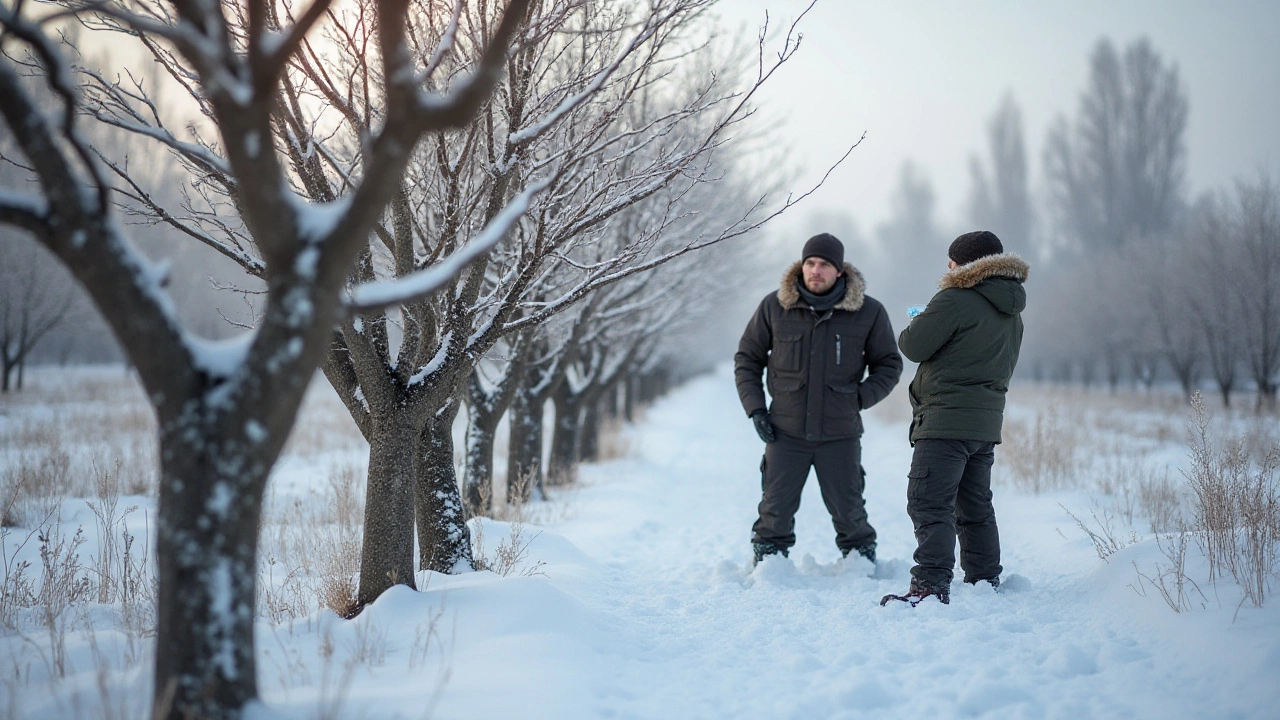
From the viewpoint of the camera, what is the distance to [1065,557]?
445cm

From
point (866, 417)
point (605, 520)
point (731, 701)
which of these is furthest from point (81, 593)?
point (866, 417)

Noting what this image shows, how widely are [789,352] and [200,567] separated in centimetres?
328

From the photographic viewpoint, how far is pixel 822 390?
430 cm

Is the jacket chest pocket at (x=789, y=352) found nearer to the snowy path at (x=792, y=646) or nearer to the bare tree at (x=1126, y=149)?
the snowy path at (x=792, y=646)

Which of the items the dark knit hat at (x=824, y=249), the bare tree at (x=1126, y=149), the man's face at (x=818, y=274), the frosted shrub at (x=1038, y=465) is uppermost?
the bare tree at (x=1126, y=149)

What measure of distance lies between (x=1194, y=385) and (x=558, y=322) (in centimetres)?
2273

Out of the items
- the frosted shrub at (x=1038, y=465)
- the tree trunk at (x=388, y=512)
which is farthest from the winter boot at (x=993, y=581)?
the frosted shrub at (x=1038, y=465)

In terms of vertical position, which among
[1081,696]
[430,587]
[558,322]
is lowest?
[1081,696]

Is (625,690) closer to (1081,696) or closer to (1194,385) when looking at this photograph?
(1081,696)

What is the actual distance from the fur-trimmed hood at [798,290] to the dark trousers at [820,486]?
31.7 inches

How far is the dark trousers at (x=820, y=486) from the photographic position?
14.2 feet

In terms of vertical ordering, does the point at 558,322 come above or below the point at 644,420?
above

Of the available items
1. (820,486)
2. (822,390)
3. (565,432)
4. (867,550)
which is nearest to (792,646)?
(820,486)

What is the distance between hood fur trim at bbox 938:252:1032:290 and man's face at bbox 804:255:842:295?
2.52ft
